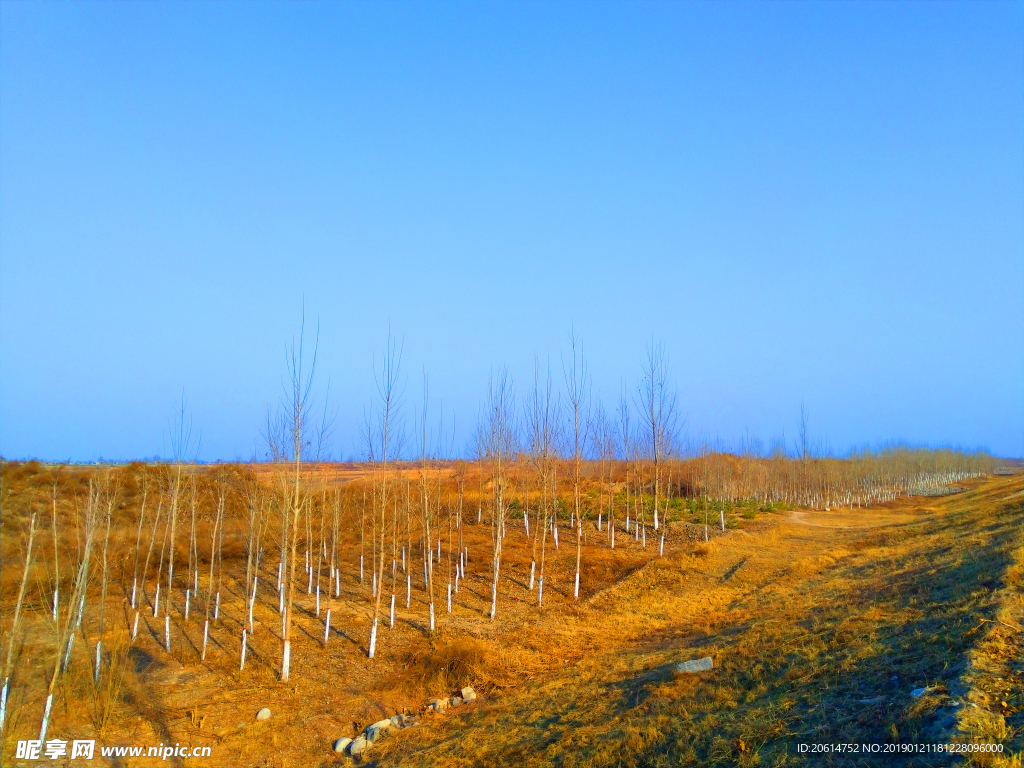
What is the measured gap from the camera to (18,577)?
49.6 feet

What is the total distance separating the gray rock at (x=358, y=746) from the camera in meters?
8.39

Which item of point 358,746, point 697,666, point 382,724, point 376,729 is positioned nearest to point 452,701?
point 382,724

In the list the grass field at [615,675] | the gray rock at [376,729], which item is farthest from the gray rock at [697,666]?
the gray rock at [376,729]

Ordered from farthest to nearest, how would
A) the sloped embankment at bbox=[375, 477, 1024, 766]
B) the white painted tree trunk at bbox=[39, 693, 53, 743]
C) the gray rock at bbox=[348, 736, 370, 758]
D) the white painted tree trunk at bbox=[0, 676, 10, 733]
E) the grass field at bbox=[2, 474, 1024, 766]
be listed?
the gray rock at bbox=[348, 736, 370, 758]
the white painted tree trunk at bbox=[39, 693, 53, 743]
the white painted tree trunk at bbox=[0, 676, 10, 733]
the grass field at bbox=[2, 474, 1024, 766]
the sloped embankment at bbox=[375, 477, 1024, 766]

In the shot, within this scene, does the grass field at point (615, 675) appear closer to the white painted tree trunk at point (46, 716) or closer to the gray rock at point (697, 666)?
the gray rock at point (697, 666)

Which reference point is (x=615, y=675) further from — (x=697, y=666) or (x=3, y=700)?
(x=3, y=700)

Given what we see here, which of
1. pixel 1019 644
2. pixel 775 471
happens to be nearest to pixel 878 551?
pixel 1019 644

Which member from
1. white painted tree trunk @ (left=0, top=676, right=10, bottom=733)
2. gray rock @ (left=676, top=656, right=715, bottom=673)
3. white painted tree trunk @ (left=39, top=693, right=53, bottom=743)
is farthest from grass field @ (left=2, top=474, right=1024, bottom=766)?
white painted tree trunk @ (left=0, top=676, right=10, bottom=733)

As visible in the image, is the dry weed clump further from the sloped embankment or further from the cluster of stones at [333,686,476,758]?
the sloped embankment

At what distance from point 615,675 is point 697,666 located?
158 centimetres

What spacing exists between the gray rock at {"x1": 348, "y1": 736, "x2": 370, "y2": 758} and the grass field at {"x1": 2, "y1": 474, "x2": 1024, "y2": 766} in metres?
0.20

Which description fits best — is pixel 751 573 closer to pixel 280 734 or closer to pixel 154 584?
pixel 280 734

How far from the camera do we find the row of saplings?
8.51 metres

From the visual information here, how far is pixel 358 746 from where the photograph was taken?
8.46 m
